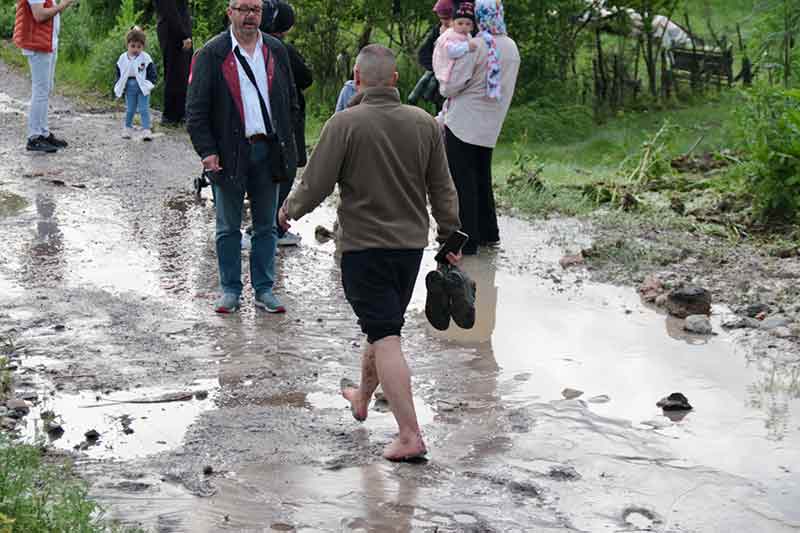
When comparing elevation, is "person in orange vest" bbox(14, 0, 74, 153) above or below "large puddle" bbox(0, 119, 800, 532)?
above

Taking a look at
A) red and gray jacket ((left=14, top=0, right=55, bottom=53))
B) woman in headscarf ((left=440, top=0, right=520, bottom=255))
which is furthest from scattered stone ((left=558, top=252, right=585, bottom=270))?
red and gray jacket ((left=14, top=0, right=55, bottom=53))

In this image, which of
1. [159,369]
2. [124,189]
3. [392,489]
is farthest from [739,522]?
[124,189]

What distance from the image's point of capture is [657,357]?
7.28 meters

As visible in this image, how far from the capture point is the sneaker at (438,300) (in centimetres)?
591

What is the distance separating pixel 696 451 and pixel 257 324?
3006mm

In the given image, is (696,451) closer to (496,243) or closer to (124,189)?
(496,243)

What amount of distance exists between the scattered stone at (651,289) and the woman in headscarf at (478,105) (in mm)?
1478

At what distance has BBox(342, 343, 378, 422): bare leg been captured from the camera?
5.93 meters

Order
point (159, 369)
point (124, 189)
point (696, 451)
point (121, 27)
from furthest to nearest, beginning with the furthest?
point (121, 27), point (124, 189), point (159, 369), point (696, 451)

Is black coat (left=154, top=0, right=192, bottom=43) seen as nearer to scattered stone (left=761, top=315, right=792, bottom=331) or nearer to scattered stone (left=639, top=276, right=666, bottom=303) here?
scattered stone (left=639, top=276, right=666, bottom=303)

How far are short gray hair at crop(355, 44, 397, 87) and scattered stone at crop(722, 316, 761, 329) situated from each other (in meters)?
3.19

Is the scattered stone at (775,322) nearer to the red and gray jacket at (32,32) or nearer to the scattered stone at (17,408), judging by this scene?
the scattered stone at (17,408)

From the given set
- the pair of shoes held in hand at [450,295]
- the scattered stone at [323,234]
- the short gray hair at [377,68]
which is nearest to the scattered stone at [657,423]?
the pair of shoes held in hand at [450,295]

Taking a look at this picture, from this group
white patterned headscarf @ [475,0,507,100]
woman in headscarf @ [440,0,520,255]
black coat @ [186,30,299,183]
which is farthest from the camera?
woman in headscarf @ [440,0,520,255]
